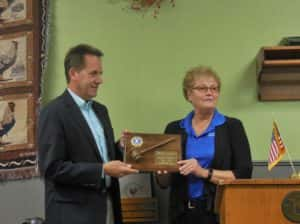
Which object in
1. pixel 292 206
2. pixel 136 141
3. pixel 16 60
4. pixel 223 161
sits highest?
pixel 16 60

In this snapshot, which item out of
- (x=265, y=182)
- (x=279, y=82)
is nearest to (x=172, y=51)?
(x=279, y=82)

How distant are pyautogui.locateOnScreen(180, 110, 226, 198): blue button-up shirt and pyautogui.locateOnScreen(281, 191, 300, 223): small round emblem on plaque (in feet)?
2.58

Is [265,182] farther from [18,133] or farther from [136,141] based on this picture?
[18,133]

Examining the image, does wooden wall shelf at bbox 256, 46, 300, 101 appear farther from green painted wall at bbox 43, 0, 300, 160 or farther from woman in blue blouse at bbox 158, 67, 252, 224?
woman in blue blouse at bbox 158, 67, 252, 224

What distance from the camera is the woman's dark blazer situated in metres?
2.62

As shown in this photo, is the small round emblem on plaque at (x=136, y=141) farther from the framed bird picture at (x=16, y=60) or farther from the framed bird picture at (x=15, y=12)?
the framed bird picture at (x=15, y=12)

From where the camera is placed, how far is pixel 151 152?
8.21 ft

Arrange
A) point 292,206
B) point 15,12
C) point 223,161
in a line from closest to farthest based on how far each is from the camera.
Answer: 1. point 292,206
2. point 223,161
3. point 15,12

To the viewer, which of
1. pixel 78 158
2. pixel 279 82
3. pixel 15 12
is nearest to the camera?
pixel 78 158

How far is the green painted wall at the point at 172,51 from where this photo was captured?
316 centimetres

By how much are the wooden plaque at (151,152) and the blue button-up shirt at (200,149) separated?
15cm

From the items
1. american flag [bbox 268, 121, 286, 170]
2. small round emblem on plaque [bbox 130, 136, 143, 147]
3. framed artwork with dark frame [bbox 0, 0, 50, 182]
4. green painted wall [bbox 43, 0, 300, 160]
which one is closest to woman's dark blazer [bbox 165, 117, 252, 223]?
american flag [bbox 268, 121, 286, 170]

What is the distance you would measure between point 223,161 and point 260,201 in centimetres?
76

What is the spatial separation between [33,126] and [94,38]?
24.9 inches
